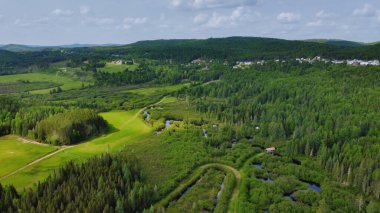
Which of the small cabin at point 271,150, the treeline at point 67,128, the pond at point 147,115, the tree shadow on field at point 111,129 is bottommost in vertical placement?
the tree shadow on field at point 111,129

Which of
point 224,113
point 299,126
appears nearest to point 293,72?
point 224,113

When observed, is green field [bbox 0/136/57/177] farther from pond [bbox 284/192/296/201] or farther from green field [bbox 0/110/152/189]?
pond [bbox 284/192/296/201]

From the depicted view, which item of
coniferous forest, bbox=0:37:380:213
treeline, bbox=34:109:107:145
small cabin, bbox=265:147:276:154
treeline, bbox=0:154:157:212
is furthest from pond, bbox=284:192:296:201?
treeline, bbox=34:109:107:145

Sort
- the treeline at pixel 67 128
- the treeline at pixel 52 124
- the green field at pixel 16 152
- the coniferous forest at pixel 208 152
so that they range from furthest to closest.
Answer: the treeline at pixel 52 124 < the treeline at pixel 67 128 < the green field at pixel 16 152 < the coniferous forest at pixel 208 152

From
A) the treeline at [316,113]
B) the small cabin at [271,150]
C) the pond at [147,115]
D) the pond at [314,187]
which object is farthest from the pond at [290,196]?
the pond at [147,115]

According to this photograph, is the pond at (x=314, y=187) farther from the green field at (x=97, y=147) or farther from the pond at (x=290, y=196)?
the green field at (x=97, y=147)

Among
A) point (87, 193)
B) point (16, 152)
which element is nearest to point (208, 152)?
point (87, 193)
